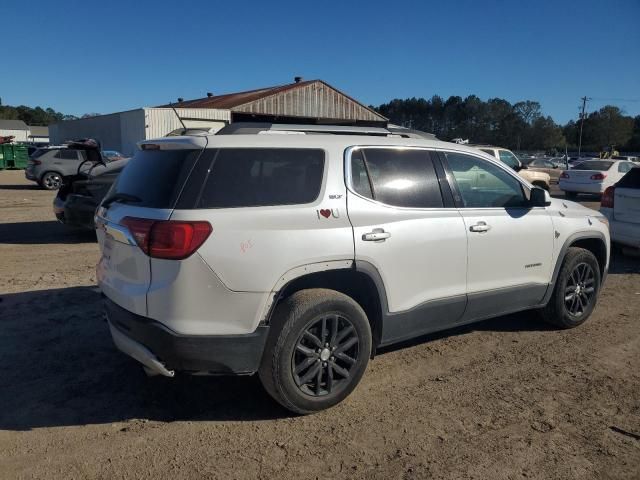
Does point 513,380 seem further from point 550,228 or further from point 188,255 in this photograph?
point 188,255

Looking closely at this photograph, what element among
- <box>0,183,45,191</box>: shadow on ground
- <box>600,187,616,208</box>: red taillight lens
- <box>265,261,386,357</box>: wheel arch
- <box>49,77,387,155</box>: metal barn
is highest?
<box>49,77,387,155</box>: metal barn

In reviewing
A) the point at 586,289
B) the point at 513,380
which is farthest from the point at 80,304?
the point at 586,289

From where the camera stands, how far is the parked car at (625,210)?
8.02 m

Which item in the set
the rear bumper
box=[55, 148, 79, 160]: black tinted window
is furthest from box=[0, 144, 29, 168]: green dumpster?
the rear bumper

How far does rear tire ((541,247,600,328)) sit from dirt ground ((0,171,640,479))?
0.17 metres

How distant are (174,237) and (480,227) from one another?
2.46 m

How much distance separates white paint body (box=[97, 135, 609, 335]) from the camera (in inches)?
118

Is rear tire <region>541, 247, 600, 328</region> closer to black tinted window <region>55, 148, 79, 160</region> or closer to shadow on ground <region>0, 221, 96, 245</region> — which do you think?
shadow on ground <region>0, 221, 96, 245</region>

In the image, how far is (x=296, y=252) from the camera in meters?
3.18

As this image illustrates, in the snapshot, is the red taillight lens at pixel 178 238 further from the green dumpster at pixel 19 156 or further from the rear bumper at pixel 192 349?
the green dumpster at pixel 19 156

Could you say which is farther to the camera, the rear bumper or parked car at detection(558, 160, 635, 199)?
parked car at detection(558, 160, 635, 199)

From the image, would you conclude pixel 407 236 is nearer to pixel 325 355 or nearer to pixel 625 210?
pixel 325 355

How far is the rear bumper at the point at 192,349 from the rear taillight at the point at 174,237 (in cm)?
43

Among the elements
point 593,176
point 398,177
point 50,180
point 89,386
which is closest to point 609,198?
point 398,177
